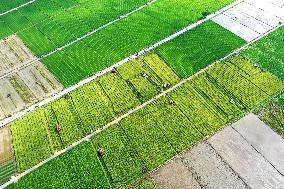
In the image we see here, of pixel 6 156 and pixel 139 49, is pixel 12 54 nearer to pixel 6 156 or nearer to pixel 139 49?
pixel 139 49

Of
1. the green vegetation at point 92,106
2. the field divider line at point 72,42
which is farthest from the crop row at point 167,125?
the field divider line at point 72,42

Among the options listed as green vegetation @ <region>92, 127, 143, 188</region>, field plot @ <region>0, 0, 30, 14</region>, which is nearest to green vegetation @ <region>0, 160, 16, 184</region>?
green vegetation @ <region>92, 127, 143, 188</region>

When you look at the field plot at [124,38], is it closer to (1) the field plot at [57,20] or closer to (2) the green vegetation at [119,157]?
(1) the field plot at [57,20]

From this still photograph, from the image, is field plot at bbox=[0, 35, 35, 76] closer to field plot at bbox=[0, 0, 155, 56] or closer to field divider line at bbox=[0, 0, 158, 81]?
field divider line at bbox=[0, 0, 158, 81]

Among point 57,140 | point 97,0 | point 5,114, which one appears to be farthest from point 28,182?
point 97,0

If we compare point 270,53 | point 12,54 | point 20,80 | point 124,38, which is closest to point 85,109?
point 20,80

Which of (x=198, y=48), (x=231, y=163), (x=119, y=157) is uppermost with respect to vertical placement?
(x=198, y=48)

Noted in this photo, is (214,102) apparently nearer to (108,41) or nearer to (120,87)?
(120,87)
